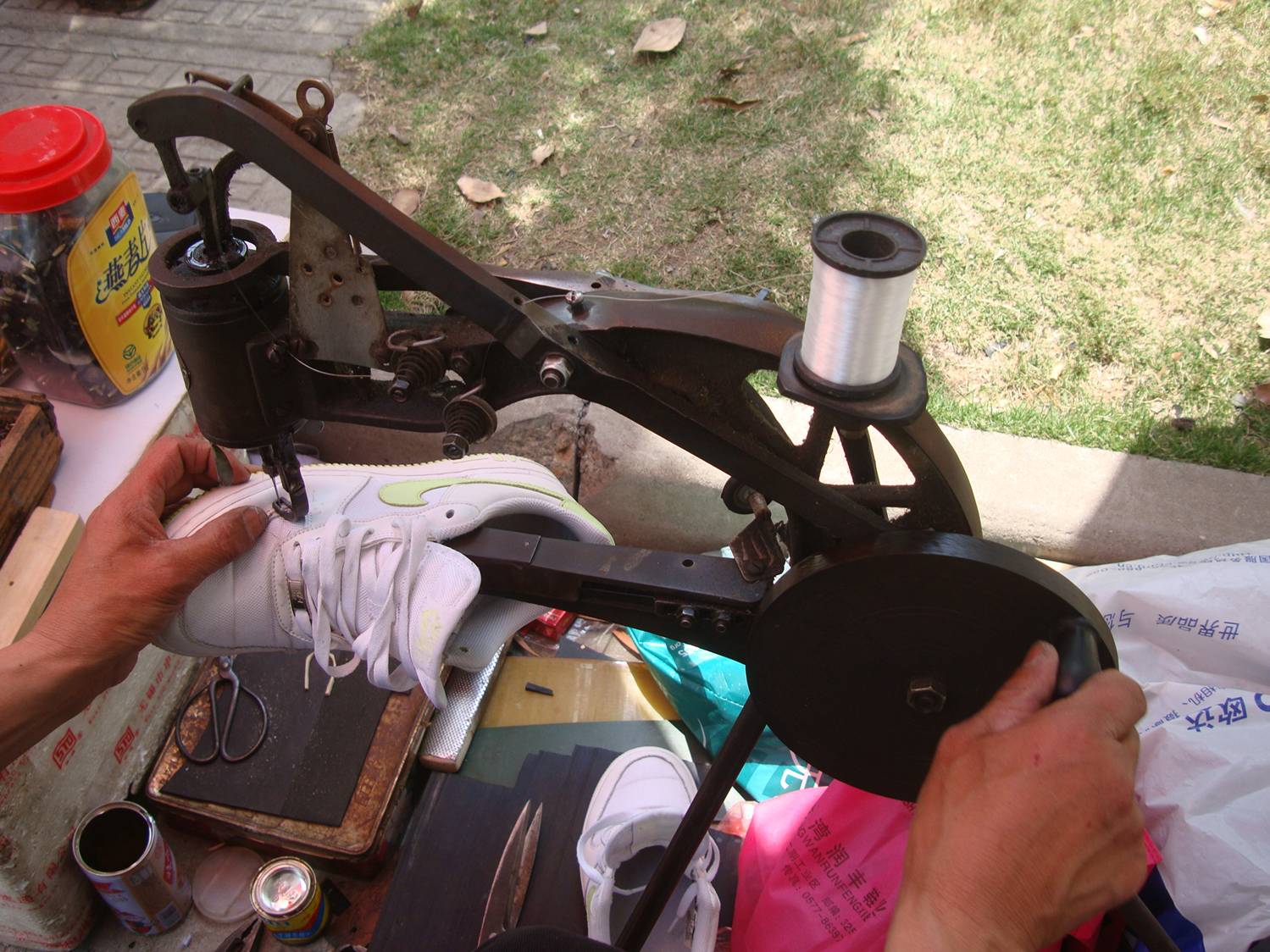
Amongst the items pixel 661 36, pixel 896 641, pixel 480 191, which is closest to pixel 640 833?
pixel 896 641

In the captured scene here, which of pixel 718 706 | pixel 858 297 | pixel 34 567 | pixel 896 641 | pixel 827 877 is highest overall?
pixel 858 297

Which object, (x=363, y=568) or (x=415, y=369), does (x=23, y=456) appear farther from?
(x=415, y=369)

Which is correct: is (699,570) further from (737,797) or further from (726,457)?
(737,797)

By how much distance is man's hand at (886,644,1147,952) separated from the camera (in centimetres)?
124

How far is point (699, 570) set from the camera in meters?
1.59

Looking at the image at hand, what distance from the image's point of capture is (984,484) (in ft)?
9.55

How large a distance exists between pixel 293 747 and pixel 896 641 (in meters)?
1.71

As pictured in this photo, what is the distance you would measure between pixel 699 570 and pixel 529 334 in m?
0.50

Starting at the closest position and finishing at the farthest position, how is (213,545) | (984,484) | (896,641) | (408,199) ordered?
(896,641)
(213,545)
(984,484)
(408,199)

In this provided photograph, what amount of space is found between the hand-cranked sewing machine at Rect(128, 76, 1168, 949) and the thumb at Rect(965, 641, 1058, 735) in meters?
0.03

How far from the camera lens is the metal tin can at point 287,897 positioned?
2.21 metres

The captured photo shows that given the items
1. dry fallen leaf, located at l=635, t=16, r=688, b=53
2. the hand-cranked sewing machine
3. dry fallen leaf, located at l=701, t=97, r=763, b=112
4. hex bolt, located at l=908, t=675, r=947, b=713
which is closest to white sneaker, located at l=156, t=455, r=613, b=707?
the hand-cranked sewing machine

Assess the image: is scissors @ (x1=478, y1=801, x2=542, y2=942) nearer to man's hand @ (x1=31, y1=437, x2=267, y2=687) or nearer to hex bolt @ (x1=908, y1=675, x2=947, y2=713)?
man's hand @ (x1=31, y1=437, x2=267, y2=687)

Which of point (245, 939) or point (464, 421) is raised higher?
point (464, 421)
